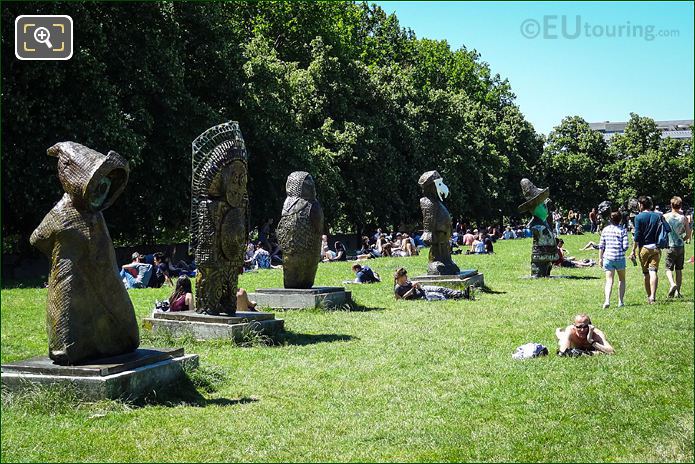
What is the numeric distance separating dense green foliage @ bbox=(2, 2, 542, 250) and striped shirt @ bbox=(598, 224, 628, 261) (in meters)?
14.7

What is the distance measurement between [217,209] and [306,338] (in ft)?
8.70

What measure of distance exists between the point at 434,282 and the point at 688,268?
6.71 metres

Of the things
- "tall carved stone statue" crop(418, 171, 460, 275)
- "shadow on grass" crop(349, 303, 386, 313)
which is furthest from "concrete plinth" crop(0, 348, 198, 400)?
"tall carved stone statue" crop(418, 171, 460, 275)

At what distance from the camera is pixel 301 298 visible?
17391 mm

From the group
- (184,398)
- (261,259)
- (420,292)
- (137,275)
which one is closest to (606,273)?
(420,292)

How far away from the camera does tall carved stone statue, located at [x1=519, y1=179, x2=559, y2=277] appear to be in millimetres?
24234

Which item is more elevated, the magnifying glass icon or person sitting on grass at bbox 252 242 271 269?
the magnifying glass icon

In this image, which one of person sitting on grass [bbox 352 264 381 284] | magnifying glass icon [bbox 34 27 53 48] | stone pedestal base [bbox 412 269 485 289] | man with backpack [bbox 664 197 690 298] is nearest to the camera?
magnifying glass icon [bbox 34 27 53 48]

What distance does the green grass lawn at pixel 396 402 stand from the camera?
24.2 feet

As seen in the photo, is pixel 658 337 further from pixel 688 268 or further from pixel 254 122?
pixel 254 122

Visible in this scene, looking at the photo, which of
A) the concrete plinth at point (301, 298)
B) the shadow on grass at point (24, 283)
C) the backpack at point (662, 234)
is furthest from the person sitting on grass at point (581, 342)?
the shadow on grass at point (24, 283)

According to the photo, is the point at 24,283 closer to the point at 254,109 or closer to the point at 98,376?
the point at 254,109

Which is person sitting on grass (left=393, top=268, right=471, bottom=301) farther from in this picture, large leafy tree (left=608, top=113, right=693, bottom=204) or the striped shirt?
large leafy tree (left=608, top=113, right=693, bottom=204)

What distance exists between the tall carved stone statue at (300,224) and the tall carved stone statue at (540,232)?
8.66m
